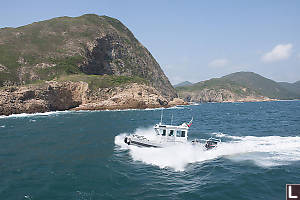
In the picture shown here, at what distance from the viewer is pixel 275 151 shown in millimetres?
23641

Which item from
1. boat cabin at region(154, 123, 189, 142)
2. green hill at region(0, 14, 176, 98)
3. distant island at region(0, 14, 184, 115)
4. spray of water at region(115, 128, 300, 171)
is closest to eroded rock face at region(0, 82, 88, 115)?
distant island at region(0, 14, 184, 115)

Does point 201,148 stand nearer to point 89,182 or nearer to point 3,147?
point 89,182

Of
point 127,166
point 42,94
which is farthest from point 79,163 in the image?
point 42,94

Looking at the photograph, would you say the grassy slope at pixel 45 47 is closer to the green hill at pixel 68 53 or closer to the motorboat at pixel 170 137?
the green hill at pixel 68 53

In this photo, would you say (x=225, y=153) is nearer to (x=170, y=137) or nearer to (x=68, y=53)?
(x=170, y=137)

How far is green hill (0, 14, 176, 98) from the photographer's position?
A: 107762 mm

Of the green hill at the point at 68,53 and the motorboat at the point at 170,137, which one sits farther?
the green hill at the point at 68,53

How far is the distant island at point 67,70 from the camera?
88.8 m

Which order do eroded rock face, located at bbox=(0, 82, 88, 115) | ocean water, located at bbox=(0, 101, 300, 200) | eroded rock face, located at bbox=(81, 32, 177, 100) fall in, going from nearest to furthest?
ocean water, located at bbox=(0, 101, 300, 200)
eroded rock face, located at bbox=(0, 82, 88, 115)
eroded rock face, located at bbox=(81, 32, 177, 100)

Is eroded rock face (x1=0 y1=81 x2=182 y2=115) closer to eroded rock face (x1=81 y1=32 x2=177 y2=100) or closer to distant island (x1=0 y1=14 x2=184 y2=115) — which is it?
distant island (x1=0 y1=14 x2=184 y2=115)

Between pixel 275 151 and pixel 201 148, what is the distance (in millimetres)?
8443

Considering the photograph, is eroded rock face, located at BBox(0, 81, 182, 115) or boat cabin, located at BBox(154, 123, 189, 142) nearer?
boat cabin, located at BBox(154, 123, 189, 142)

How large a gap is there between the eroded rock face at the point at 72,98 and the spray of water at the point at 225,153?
7198 centimetres

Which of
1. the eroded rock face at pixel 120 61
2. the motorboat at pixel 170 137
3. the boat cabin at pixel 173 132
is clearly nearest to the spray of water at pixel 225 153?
the motorboat at pixel 170 137
